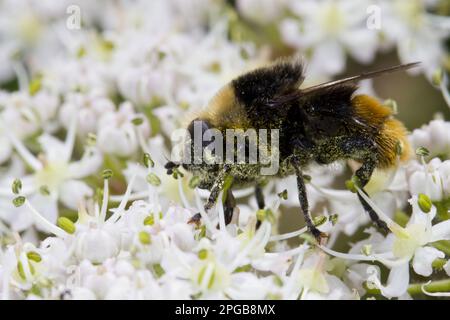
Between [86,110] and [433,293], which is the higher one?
[86,110]

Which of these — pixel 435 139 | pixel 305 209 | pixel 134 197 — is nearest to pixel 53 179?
pixel 134 197

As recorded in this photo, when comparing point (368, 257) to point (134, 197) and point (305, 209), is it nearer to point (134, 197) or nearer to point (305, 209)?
point (305, 209)

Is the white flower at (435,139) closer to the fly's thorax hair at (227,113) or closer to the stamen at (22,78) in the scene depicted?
the fly's thorax hair at (227,113)

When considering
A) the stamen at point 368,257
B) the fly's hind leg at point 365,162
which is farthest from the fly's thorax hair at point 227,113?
the stamen at point 368,257

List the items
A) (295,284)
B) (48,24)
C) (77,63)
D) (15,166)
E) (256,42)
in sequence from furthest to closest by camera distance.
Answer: (48,24)
(256,42)
(77,63)
(15,166)
(295,284)

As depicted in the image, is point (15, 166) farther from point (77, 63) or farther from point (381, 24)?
point (381, 24)
